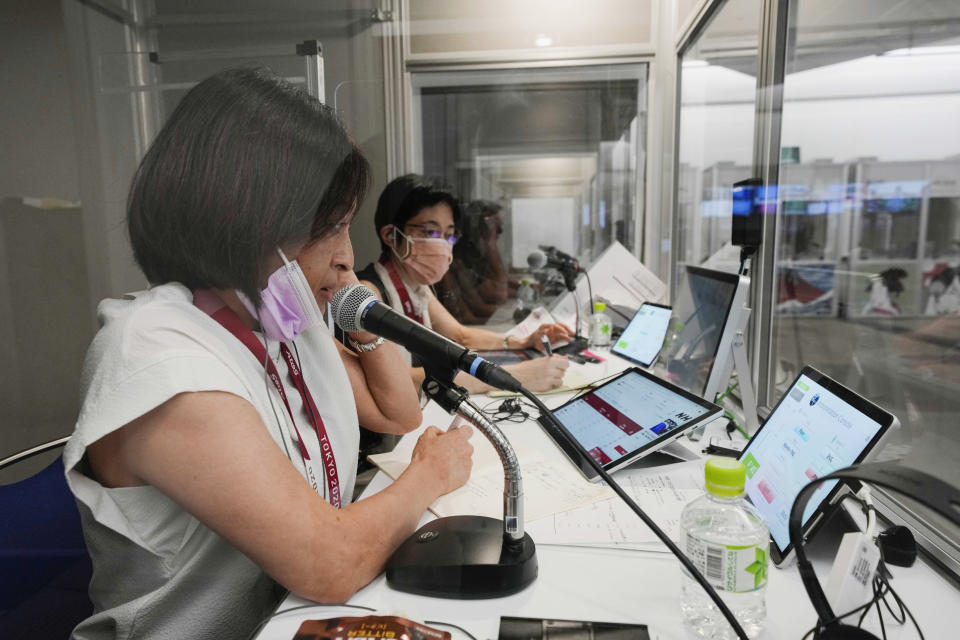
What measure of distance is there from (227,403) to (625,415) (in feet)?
2.60

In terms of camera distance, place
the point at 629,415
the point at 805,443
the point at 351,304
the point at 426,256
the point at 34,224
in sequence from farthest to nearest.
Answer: the point at 426,256, the point at 34,224, the point at 629,415, the point at 351,304, the point at 805,443

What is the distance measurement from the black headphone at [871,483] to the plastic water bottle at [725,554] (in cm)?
5

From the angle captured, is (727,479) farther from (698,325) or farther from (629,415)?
(698,325)

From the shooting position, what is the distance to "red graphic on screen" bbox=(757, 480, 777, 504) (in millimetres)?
793

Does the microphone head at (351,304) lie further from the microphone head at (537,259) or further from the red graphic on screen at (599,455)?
the microphone head at (537,259)

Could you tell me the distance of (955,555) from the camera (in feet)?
2.32

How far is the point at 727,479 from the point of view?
1.85 ft

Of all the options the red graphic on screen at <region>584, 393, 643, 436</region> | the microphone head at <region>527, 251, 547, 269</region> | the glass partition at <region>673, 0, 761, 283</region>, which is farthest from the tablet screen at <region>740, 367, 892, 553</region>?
the microphone head at <region>527, 251, 547, 269</region>

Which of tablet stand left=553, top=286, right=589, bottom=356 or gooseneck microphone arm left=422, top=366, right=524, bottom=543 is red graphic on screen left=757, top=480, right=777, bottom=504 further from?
tablet stand left=553, top=286, right=589, bottom=356

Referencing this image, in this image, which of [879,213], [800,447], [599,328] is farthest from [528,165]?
[879,213]

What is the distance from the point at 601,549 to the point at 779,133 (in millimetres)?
1183

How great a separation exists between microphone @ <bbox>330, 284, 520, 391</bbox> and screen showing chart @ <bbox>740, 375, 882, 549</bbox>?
42cm

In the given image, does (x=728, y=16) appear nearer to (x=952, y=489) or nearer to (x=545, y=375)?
(x=545, y=375)

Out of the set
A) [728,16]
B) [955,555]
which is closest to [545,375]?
[955,555]
